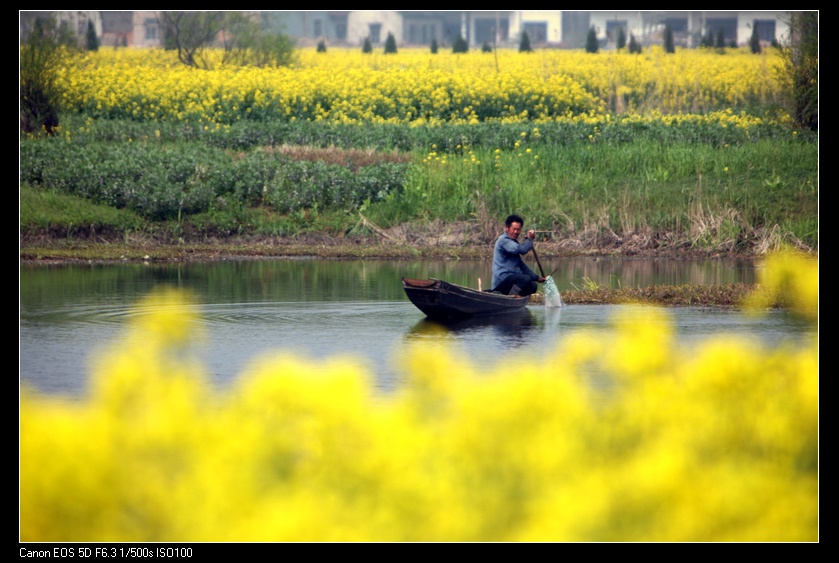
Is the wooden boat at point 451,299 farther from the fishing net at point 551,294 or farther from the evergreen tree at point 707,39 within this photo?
the evergreen tree at point 707,39

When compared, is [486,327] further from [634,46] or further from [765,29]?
[634,46]

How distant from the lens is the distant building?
111 feet

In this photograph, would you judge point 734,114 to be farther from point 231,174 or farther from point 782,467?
point 782,467

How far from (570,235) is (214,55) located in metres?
17.8

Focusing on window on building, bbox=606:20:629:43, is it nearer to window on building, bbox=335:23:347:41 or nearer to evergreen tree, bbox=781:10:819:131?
evergreen tree, bbox=781:10:819:131

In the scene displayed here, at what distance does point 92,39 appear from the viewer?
3581cm

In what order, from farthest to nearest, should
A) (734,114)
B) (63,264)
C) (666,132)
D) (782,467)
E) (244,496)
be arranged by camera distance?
(734,114) < (666,132) < (63,264) < (782,467) < (244,496)

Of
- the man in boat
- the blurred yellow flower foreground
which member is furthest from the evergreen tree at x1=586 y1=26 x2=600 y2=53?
the blurred yellow flower foreground

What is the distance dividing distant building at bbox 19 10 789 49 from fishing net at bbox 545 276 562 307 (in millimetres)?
15356

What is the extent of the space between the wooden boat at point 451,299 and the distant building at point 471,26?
53.7 ft

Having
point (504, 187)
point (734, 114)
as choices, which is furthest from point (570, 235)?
point (734, 114)

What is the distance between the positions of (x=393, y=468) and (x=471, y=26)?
38.6 m

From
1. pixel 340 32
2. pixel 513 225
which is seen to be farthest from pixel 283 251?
pixel 340 32
